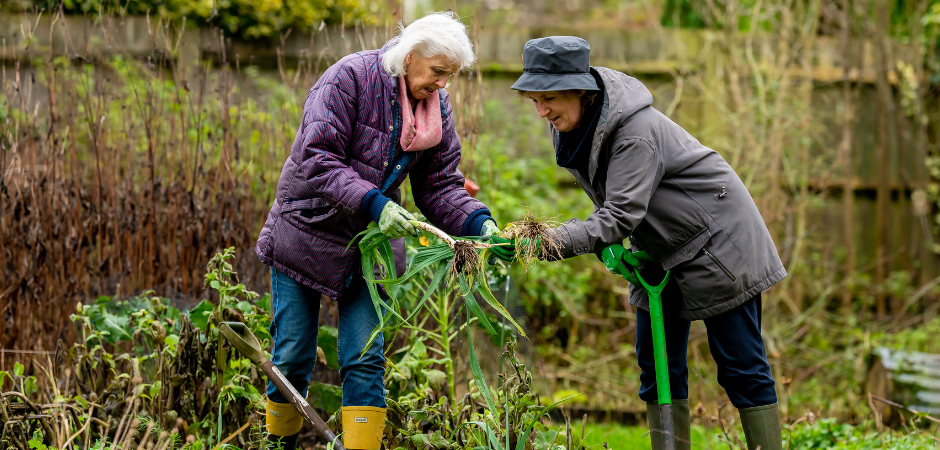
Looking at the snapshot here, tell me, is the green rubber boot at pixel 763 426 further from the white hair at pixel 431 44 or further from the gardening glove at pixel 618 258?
the white hair at pixel 431 44

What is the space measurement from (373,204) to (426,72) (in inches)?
18.0

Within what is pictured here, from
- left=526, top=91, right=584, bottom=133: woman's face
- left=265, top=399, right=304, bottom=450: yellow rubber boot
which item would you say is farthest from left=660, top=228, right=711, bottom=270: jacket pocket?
left=265, top=399, right=304, bottom=450: yellow rubber boot

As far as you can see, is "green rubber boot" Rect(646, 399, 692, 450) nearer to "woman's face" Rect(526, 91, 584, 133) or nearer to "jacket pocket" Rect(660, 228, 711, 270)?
"jacket pocket" Rect(660, 228, 711, 270)

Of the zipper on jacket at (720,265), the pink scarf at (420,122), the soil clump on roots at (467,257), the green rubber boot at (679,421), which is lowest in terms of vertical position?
the green rubber boot at (679,421)

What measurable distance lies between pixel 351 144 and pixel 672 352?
52.9 inches

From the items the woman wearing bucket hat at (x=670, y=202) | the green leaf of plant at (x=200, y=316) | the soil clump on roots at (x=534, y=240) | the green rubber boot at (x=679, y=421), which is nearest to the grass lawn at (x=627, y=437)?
the green rubber boot at (x=679, y=421)

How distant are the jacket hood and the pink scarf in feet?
1.73

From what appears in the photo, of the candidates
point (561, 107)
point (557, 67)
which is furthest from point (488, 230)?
point (557, 67)

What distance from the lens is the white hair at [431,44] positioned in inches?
98.6

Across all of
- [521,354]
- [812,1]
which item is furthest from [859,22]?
[521,354]

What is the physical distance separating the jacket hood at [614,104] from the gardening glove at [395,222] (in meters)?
0.61

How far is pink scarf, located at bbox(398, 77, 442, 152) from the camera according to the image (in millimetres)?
2592

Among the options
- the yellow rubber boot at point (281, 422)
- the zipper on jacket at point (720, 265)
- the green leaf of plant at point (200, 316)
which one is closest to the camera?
the zipper on jacket at point (720, 265)

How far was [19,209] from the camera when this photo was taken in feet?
12.2
